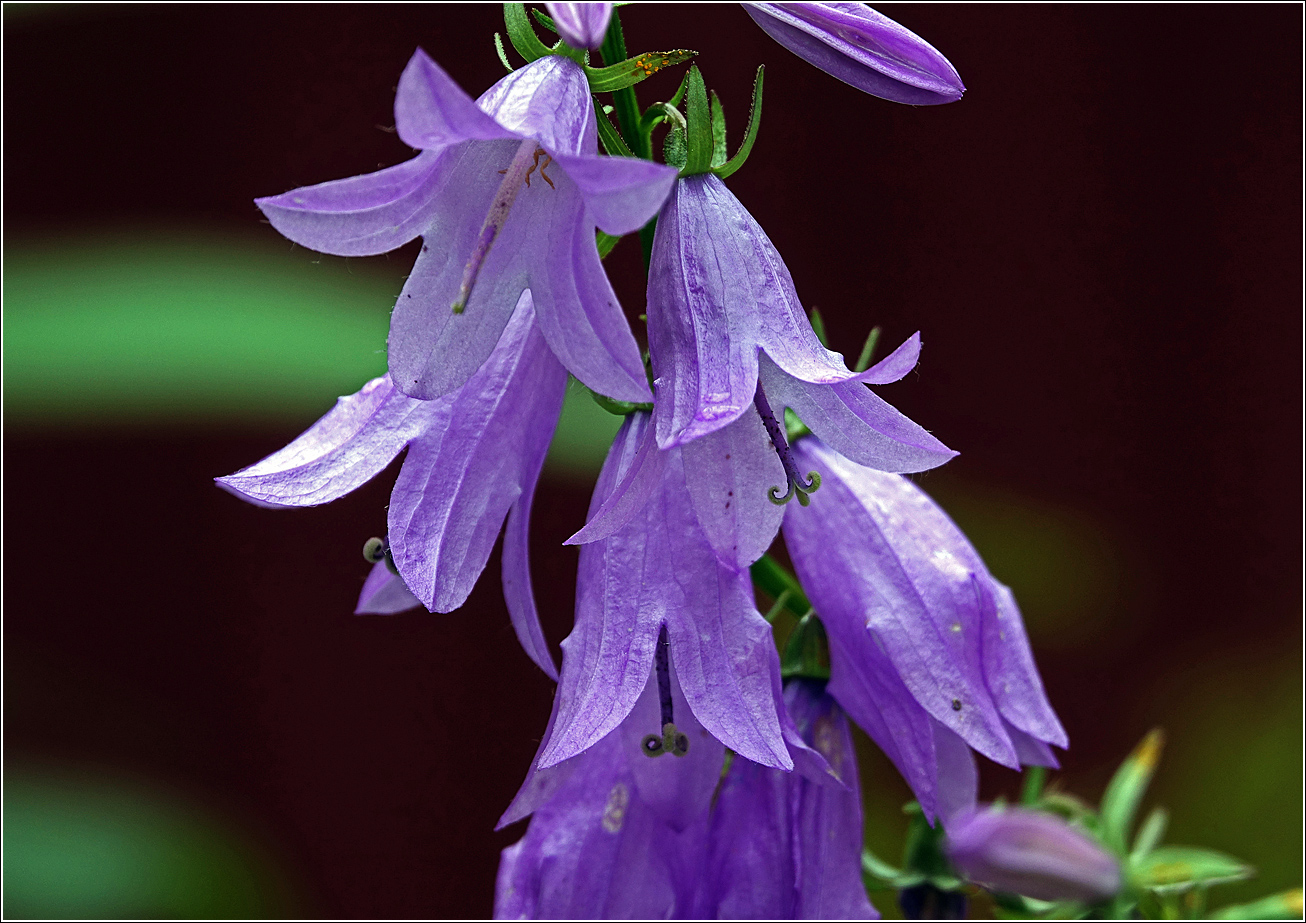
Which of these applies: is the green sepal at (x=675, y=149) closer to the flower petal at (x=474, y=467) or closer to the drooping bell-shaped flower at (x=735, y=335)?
the drooping bell-shaped flower at (x=735, y=335)

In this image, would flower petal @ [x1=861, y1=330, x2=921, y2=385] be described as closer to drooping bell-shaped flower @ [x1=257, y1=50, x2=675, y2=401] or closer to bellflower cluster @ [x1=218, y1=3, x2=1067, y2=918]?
bellflower cluster @ [x1=218, y1=3, x2=1067, y2=918]

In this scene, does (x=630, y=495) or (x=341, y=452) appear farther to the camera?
(x=341, y=452)

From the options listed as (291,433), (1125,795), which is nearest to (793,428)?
(1125,795)

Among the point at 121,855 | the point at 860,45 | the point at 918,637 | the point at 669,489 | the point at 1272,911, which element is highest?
the point at 860,45

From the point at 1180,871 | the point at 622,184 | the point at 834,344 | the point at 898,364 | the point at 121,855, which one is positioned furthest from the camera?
the point at 834,344

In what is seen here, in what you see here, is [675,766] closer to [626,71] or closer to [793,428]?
[793,428]

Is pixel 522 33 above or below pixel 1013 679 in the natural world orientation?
above

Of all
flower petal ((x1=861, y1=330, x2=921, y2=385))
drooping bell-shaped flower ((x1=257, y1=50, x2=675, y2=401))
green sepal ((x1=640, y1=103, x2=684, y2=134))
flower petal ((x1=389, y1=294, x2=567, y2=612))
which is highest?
green sepal ((x1=640, y1=103, x2=684, y2=134))

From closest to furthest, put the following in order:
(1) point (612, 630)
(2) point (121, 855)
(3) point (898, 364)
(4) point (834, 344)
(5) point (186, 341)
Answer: (3) point (898, 364) < (1) point (612, 630) < (5) point (186, 341) < (2) point (121, 855) < (4) point (834, 344)

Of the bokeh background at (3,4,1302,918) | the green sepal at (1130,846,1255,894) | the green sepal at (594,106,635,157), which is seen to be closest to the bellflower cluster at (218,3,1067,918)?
the green sepal at (594,106,635,157)
